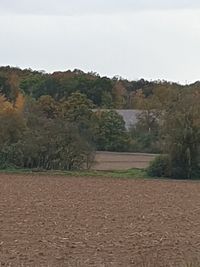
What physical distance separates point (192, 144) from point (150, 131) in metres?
27.7

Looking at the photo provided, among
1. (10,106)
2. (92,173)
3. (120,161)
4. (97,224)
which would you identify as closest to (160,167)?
(92,173)

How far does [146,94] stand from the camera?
133000mm

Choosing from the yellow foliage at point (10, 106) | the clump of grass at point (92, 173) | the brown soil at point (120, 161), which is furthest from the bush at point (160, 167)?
the yellow foliage at point (10, 106)

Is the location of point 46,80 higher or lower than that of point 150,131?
higher

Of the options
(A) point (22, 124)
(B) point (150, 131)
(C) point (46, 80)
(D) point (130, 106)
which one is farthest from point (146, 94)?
(A) point (22, 124)

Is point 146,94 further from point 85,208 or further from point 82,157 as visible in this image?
point 85,208

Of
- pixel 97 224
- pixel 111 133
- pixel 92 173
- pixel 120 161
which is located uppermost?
pixel 111 133

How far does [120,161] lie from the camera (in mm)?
76688

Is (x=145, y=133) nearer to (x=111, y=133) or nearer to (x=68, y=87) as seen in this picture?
(x=111, y=133)

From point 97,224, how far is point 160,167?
35289mm

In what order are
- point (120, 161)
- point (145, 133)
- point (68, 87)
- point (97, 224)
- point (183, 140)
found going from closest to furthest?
1. point (97, 224)
2. point (183, 140)
3. point (120, 161)
4. point (145, 133)
5. point (68, 87)

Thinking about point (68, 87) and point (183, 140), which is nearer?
point (183, 140)

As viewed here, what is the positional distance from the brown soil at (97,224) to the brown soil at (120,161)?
18.6 m

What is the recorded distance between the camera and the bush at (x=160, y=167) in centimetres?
6125
